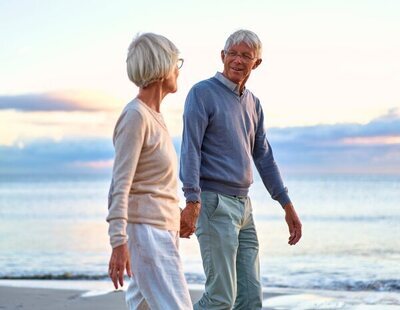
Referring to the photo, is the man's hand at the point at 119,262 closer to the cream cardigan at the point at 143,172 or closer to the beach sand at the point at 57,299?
the cream cardigan at the point at 143,172

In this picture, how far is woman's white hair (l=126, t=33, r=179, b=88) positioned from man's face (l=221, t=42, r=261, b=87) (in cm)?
Result: 121

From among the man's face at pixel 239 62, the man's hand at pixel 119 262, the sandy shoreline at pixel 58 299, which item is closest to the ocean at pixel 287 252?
the sandy shoreline at pixel 58 299

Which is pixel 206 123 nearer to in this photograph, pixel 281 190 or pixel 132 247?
Answer: pixel 281 190

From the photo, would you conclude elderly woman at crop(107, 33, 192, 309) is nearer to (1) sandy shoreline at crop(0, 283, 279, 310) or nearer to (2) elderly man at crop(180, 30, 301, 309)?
(2) elderly man at crop(180, 30, 301, 309)

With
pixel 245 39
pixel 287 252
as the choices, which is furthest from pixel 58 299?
pixel 287 252

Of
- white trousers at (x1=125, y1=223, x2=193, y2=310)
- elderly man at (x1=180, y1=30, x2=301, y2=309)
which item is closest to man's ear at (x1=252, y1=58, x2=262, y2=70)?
elderly man at (x1=180, y1=30, x2=301, y2=309)

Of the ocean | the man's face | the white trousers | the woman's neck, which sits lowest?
the ocean

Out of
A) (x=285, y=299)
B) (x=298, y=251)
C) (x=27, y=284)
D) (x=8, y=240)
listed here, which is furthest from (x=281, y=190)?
(x=8, y=240)

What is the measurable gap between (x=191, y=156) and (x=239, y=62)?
0.60 meters

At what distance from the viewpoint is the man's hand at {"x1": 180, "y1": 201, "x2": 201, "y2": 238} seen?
4.21 metres

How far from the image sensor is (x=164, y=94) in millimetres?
3572

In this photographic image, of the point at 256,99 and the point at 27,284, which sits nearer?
the point at 256,99

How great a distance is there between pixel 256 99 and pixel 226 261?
1.00 meters

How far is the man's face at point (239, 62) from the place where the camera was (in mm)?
4656
